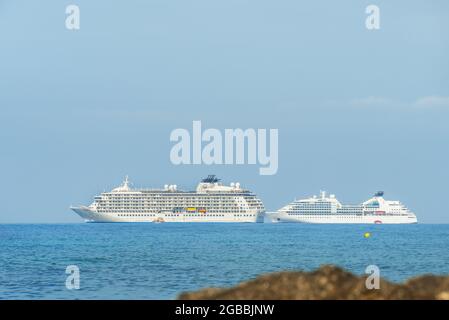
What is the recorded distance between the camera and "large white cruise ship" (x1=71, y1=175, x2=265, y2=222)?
112188mm

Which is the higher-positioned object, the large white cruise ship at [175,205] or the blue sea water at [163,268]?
the large white cruise ship at [175,205]

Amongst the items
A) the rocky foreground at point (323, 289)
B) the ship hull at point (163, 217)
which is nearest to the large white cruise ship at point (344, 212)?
the ship hull at point (163, 217)

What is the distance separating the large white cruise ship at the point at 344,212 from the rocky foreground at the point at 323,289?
11357 centimetres

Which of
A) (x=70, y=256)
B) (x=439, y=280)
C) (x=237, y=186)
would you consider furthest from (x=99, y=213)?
(x=439, y=280)

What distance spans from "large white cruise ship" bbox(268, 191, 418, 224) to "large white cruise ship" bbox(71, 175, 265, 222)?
10.5 meters

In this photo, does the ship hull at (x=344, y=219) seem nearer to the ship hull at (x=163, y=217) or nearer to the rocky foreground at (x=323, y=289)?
the ship hull at (x=163, y=217)

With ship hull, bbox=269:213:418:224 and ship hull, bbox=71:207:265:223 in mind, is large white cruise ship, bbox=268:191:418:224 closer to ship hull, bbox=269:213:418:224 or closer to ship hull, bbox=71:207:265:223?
ship hull, bbox=269:213:418:224

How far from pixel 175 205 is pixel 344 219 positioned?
26.4m

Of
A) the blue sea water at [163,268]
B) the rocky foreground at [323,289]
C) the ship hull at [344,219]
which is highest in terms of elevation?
the rocky foreground at [323,289]

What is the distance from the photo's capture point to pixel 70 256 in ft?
142

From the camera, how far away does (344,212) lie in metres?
122

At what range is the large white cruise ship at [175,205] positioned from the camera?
11219 centimetres

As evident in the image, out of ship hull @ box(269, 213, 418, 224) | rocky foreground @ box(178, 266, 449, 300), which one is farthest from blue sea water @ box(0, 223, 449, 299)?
ship hull @ box(269, 213, 418, 224)
